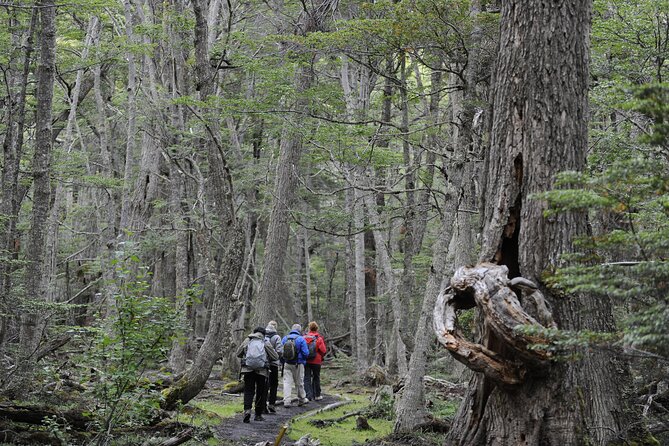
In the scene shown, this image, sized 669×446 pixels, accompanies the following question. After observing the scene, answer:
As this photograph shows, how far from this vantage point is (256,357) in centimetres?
1164

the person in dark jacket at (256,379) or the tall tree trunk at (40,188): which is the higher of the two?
the tall tree trunk at (40,188)

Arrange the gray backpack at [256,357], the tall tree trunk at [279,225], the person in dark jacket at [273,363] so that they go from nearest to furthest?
1. the gray backpack at [256,357]
2. the person in dark jacket at [273,363]
3. the tall tree trunk at [279,225]

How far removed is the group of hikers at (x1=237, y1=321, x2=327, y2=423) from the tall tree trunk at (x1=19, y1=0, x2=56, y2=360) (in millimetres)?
3634

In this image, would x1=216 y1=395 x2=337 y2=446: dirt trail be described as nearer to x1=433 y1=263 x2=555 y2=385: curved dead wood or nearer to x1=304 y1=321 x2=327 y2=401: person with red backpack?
x1=304 y1=321 x2=327 y2=401: person with red backpack

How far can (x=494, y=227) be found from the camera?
6395 millimetres

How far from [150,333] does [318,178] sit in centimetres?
2272

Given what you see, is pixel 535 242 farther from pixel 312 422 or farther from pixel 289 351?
pixel 289 351

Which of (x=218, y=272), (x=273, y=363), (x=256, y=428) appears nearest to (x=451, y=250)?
(x=273, y=363)

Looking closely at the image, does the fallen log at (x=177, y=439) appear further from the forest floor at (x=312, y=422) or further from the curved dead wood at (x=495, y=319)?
the curved dead wood at (x=495, y=319)

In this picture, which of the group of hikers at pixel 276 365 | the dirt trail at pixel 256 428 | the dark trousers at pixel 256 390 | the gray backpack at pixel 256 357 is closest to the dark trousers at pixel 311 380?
the group of hikers at pixel 276 365

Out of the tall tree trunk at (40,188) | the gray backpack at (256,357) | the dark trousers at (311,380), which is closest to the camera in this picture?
the tall tree trunk at (40,188)

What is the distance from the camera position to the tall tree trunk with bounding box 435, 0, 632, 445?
18.9 ft

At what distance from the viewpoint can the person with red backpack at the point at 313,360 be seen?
48.9ft

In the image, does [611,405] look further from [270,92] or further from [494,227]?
[270,92]
